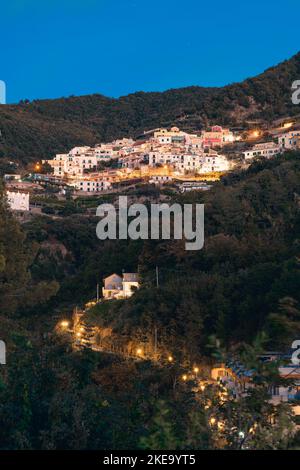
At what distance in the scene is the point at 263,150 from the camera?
55.0 metres

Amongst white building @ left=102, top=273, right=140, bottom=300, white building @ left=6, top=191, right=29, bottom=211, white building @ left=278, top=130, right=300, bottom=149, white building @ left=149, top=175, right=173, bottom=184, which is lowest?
white building @ left=102, top=273, right=140, bottom=300

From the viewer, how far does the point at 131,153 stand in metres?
67.6

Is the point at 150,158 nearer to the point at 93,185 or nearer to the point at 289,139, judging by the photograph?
the point at 93,185

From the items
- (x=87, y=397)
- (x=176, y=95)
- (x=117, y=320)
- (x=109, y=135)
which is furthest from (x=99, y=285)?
(x=176, y=95)

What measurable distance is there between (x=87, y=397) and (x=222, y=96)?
235 feet

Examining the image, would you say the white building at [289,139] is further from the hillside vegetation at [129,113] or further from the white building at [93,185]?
the white building at [93,185]

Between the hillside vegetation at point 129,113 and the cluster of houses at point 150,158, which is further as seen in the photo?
the hillside vegetation at point 129,113

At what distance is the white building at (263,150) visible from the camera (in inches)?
2110

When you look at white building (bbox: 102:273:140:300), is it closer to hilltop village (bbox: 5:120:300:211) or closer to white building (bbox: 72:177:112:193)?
hilltop village (bbox: 5:120:300:211)

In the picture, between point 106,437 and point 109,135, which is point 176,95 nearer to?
point 109,135

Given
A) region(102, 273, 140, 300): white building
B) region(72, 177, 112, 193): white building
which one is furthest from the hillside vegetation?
region(102, 273, 140, 300): white building

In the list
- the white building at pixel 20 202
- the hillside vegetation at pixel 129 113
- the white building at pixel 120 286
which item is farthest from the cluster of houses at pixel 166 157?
the white building at pixel 120 286

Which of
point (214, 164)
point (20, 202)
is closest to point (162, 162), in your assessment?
point (214, 164)

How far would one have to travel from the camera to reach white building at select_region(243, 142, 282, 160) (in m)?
53.6
